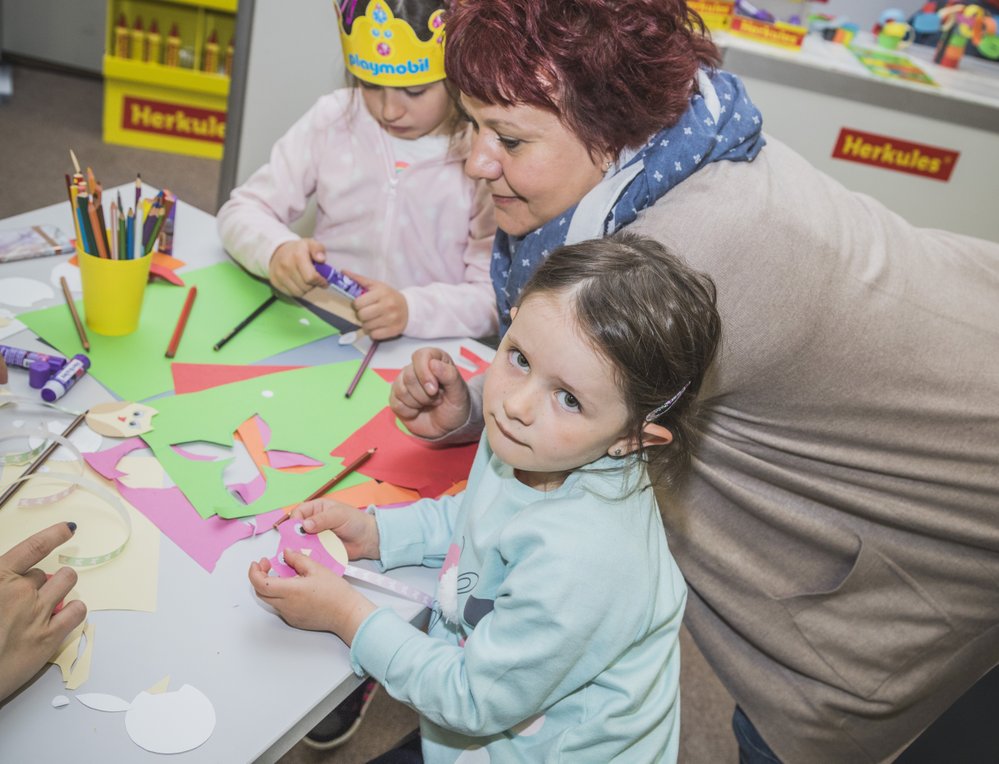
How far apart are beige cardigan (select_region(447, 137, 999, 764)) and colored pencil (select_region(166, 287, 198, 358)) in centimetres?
35

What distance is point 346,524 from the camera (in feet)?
2.77

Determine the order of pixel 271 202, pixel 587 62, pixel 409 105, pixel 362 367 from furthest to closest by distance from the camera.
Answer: pixel 271 202, pixel 409 105, pixel 362 367, pixel 587 62

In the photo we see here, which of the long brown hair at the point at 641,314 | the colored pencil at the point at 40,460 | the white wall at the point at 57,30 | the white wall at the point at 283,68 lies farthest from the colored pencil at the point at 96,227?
the white wall at the point at 57,30

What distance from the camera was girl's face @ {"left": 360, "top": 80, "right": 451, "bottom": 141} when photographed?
126 centimetres

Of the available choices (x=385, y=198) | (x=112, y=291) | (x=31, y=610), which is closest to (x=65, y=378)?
(x=112, y=291)

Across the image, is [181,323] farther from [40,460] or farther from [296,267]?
[40,460]

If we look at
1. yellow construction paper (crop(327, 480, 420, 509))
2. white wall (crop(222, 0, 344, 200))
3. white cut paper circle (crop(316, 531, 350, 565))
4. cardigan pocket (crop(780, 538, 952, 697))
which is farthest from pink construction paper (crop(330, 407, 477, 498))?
white wall (crop(222, 0, 344, 200))

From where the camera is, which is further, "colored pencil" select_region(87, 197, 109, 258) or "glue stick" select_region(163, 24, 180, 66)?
"glue stick" select_region(163, 24, 180, 66)

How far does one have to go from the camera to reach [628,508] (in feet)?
2.56

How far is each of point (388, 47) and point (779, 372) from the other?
655 mm

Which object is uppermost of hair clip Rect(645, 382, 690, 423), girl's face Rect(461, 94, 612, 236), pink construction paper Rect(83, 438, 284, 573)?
girl's face Rect(461, 94, 612, 236)

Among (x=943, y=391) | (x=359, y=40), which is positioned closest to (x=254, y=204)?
(x=359, y=40)

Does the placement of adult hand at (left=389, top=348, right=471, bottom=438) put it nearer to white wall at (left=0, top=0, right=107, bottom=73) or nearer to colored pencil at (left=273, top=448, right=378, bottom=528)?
colored pencil at (left=273, top=448, right=378, bottom=528)

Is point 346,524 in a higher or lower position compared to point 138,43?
higher
